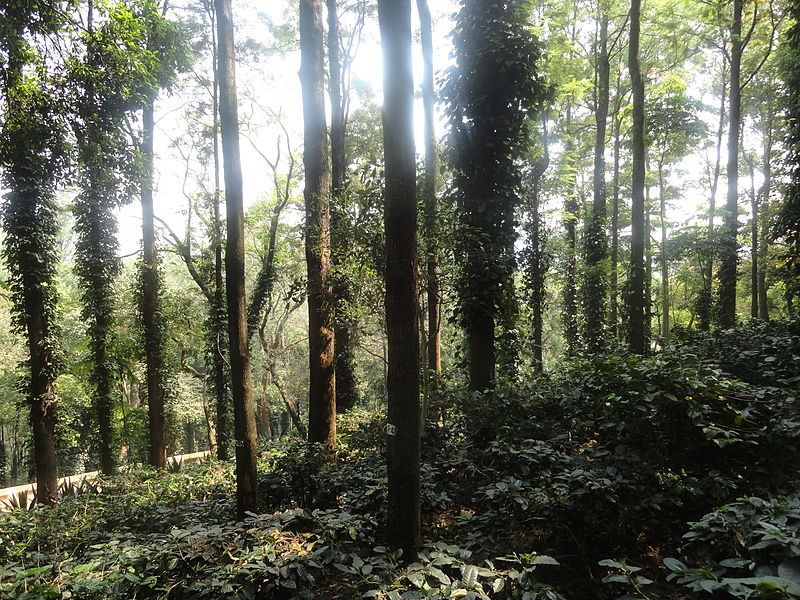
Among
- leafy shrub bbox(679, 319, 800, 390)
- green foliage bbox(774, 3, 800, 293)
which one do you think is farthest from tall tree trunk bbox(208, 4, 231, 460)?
green foliage bbox(774, 3, 800, 293)

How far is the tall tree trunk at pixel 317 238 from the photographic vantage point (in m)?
6.67

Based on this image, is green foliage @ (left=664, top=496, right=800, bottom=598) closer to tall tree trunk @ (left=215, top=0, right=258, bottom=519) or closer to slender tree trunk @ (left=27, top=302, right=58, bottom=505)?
tall tree trunk @ (left=215, top=0, right=258, bottom=519)

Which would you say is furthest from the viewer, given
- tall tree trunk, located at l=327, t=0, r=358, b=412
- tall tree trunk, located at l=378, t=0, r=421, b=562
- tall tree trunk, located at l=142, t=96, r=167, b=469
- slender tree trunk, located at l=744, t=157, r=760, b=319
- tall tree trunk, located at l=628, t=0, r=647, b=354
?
slender tree trunk, located at l=744, t=157, r=760, b=319

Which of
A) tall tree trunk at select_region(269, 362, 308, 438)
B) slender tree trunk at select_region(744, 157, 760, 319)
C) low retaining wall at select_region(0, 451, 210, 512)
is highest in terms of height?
slender tree trunk at select_region(744, 157, 760, 319)

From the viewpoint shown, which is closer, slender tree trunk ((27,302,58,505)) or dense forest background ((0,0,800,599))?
dense forest background ((0,0,800,599))

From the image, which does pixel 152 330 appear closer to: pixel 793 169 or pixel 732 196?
pixel 793 169

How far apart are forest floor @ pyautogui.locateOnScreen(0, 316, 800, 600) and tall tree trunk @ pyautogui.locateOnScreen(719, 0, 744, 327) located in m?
7.14

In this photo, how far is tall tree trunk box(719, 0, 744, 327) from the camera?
11.7 m

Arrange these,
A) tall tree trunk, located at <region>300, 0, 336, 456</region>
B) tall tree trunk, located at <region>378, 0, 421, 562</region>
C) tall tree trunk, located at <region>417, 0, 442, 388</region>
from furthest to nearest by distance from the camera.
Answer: tall tree trunk, located at <region>300, 0, 336, 456</region> → tall tree trunk, located at <region>417, 0, 442, 388</region> → tall tree trunk, located at <region>378, 0, 421, 562</region>

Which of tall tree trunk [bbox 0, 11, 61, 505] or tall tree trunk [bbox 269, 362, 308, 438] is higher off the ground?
tall tree trunk [bbox 0, 11, 61, 505]

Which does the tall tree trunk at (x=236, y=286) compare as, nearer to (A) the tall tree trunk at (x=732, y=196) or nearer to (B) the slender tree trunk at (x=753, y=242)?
(A) the tall tree trunk at (x=732, y=196)

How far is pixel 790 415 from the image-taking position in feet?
12.4

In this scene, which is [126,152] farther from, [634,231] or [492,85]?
[634,231]

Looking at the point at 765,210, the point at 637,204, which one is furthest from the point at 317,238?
the point at 765,210
